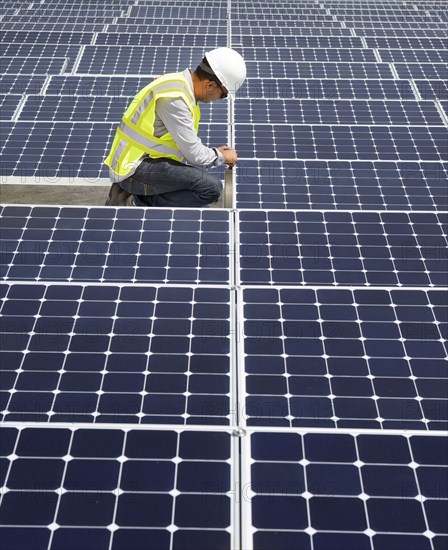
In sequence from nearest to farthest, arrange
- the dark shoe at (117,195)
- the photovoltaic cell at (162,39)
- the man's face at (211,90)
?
the man's face at (211,90) → the dark shoe at (117,195) → the photovoltaic cell at (162,39)

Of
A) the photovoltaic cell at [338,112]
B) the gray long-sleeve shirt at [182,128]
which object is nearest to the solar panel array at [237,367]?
the gray long-sleeve shirt at [182,128]

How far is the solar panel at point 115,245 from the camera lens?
6.47 metres

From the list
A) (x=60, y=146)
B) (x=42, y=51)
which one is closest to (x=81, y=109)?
(x=60, y=146)

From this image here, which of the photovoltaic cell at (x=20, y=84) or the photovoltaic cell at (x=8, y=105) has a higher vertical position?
the photovoltaic cell at (x=8, y=105)

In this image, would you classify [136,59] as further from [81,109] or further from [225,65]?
[225,65]

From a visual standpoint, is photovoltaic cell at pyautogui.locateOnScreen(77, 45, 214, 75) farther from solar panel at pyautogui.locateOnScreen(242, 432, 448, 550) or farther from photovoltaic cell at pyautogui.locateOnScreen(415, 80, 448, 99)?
solar panel at pyautogui.locateOnScreen(242, 432, 448, 550)

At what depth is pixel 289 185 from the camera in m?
9.69

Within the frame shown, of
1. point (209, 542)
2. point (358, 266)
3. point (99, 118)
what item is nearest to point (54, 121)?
point (99, 118)

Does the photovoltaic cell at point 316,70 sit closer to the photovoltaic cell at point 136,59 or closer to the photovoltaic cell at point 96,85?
the photovoltaic cell at point 136,59

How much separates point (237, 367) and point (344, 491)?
1295mm

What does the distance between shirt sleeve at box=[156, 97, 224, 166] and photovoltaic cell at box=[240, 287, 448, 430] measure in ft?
10.6

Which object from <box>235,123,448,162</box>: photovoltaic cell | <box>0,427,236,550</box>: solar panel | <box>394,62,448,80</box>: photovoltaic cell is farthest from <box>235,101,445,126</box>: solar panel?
<box>0,427,236,550</box>: solar panel

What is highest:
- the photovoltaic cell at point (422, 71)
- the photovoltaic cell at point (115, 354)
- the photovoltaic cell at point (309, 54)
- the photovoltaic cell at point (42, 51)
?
the photovoltaic cell at point (115, 354)

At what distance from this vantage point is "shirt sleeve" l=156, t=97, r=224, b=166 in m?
8.59
